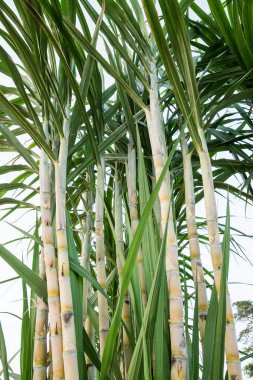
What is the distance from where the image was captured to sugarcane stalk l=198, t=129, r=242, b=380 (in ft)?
2.02

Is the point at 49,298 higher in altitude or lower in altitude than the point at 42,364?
higher

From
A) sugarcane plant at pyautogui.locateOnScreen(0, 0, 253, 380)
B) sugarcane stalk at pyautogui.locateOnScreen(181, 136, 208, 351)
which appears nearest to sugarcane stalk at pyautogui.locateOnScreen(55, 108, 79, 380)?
sugarcane plant at pyautogui.locateOnScreen(0, 0, 253, 380)

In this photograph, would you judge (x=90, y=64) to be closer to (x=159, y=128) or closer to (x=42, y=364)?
(x=159, y=128)

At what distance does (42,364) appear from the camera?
0.76m

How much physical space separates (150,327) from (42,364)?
26 centimetres

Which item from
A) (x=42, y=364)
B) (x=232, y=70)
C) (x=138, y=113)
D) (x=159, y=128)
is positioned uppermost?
(x=232, y=70)

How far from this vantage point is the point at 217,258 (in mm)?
685

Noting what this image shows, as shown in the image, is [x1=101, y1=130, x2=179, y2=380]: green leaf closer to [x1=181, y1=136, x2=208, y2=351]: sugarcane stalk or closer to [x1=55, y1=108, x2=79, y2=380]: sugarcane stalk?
[x1=55, y1=108, x2=79, y2=380]: sugarcane stalk

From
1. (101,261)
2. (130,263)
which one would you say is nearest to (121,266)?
(101,261)

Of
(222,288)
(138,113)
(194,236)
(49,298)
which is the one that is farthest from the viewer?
(138,113)

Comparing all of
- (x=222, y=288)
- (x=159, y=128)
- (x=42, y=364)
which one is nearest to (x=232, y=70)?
(x=159, y=128)

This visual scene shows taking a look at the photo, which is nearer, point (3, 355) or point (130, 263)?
point (130, 263)

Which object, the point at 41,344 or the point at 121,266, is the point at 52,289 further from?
the point at 121,266

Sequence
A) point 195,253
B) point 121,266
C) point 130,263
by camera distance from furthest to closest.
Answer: point 121,266 < point 195,253 < point 130,263
